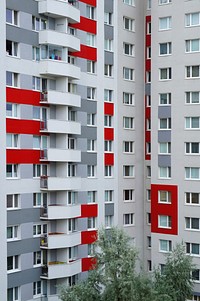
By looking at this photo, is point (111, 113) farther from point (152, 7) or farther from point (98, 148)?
point (152, 7)

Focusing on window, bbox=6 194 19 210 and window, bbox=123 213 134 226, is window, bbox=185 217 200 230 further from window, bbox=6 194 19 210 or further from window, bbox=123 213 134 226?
window, bbox=6 194 19 210

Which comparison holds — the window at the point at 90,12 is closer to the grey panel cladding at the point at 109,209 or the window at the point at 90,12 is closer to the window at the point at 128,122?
the window at the point at 128,122

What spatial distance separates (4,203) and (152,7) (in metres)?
20.9

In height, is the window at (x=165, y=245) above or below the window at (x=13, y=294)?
above

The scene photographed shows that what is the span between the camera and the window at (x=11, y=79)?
3575 cm

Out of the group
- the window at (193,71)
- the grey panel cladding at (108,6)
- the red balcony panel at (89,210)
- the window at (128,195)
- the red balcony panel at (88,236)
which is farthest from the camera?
the window at (128,195)

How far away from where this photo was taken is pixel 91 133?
42406 mm

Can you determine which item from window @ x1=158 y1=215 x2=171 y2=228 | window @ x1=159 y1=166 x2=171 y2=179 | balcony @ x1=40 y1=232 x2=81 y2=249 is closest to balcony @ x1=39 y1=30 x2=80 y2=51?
window @ x1=159 y1=166 x2=171 y2=179

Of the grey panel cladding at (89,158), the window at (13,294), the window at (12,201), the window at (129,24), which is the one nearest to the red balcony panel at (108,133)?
the grey panel cladding at (89,158)

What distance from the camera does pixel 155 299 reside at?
3284 centimetres

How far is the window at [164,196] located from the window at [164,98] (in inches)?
280

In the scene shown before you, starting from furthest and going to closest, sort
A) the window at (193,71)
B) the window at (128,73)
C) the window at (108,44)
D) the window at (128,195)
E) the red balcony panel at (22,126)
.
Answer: the window at (128,195) < the window at (128,73) < the window at (108,44) < the window at (193,71) < the red balcony panel at (22,126)

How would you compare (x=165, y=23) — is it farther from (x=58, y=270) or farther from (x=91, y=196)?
(x=58, y=270)

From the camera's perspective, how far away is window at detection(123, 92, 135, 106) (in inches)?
1801
